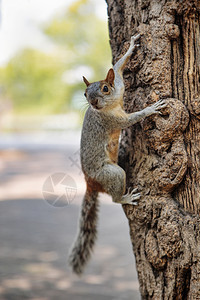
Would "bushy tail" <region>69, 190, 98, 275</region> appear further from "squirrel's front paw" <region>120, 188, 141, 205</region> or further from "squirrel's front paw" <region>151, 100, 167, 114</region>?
"squirrel's front paw" <region>151, 100, 167, 114</region>

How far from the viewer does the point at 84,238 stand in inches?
59.3

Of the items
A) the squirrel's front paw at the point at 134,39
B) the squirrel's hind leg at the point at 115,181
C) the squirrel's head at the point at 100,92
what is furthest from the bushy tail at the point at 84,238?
the squirrel's front paw at the point at 134,39

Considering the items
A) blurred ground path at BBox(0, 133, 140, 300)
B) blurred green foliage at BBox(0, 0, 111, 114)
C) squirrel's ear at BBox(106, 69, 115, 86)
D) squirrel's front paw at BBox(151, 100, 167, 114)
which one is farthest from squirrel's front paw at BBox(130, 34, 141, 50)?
blurred green foliage at BBox(0, 0, 111, 114)

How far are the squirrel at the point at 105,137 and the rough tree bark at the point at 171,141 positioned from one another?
2.7 inches

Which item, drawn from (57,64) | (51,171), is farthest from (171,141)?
(57,64)

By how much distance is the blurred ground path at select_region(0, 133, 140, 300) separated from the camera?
2225 millimetres

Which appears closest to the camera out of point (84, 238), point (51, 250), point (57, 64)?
point (84, 238)

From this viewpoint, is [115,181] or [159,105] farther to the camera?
[115,181]

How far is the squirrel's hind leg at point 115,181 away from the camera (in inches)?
50.1

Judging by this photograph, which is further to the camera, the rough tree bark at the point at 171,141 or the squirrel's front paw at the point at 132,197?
the squirrel's front paw at the point at 132,197

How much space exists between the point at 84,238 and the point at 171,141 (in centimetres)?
62

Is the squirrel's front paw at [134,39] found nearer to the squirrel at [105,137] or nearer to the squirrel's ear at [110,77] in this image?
the squirrel at [105,137]

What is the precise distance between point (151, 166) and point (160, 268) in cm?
34

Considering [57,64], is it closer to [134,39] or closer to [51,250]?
[51,250]
